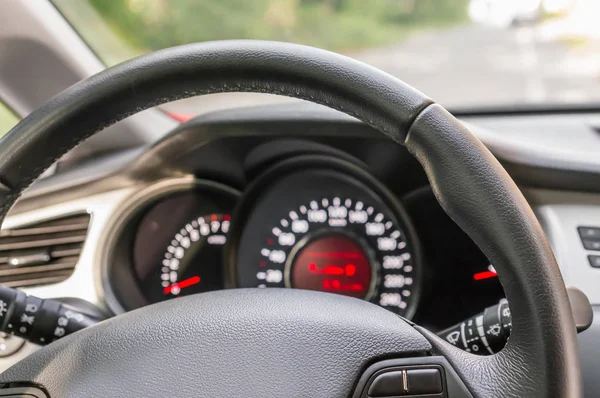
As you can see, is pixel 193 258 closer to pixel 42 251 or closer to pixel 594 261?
pixel 42 251

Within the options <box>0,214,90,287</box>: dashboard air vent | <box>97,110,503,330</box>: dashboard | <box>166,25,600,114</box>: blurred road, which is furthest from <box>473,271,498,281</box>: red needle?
<box>0,214,90,287</box>: dashboard air vent

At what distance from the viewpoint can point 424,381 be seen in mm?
767

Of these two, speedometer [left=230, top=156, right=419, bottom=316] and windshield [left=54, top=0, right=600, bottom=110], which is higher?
windshield [left=54, top=0, right=600, bottom=110]

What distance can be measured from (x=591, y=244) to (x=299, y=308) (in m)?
0.64

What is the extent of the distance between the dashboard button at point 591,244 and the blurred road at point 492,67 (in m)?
0.60

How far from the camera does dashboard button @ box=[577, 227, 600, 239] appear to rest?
1.24 metres

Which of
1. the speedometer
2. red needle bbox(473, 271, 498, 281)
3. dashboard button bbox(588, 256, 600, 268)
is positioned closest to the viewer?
dashboard button bbox(588, 256, 600, 268)

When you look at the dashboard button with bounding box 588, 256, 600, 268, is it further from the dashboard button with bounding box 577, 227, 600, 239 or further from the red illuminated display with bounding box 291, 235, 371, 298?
the red illuminated display with bounding box 291, 235, 371, 298

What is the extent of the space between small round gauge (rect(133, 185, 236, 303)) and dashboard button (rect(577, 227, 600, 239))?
0.74 meters

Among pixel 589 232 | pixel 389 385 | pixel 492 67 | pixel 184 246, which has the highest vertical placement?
pixel 492 67

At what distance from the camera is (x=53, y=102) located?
77cm

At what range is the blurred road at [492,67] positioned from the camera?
5.90ft

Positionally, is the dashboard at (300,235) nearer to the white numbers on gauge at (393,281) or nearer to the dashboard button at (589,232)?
the white numbers on gauge at (393,281)

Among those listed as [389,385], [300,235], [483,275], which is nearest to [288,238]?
[300,235]
